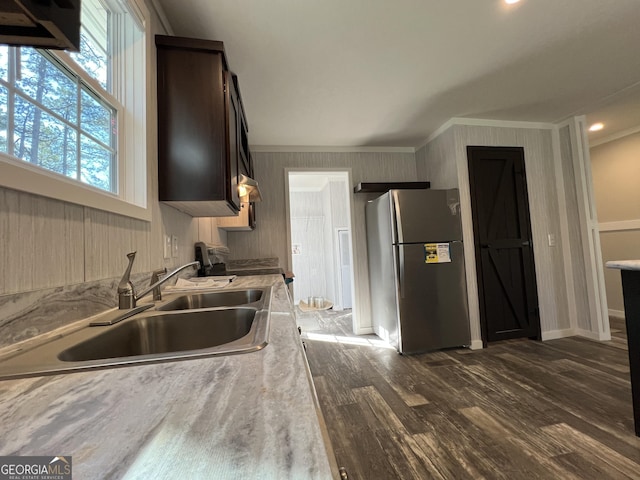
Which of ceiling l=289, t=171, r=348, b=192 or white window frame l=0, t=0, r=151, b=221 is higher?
ceiling l=289, t=171, r=348, b=192

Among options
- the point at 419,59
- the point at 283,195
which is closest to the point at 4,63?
the point at 419,59

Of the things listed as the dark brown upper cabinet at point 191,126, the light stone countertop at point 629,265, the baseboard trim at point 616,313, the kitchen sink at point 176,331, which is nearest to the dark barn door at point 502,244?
the light stone countertop at point 629,265

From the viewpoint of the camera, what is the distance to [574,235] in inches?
118

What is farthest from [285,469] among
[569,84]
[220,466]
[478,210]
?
[569,84]

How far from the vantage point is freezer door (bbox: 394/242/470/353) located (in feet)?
8.87

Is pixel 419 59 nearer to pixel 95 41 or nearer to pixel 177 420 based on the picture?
pixel 95 41

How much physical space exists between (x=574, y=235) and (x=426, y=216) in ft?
5.79

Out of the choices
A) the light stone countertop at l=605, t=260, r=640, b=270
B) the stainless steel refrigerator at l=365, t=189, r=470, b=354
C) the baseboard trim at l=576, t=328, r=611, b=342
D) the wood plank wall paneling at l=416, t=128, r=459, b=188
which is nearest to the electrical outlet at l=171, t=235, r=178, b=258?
the stainless steel refrigerator at l=365, t=189, r=470, b=354

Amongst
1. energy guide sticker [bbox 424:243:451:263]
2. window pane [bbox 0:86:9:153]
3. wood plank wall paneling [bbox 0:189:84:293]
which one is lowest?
energy guide sticker [bbox 424:243:451:263]

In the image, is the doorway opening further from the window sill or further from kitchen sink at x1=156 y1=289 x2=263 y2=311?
the window sill

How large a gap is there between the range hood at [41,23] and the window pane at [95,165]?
0.58m

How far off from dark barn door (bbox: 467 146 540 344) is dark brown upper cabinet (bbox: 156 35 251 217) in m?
2.58

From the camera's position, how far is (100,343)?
2.36ft

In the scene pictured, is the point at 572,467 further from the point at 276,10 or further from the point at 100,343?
the point at 276,10
